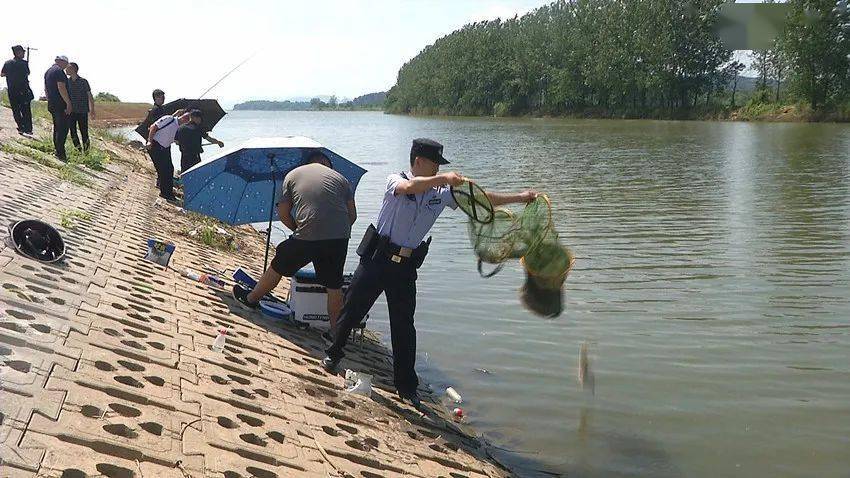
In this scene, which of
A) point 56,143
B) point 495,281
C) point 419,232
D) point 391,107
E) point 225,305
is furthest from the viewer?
point 391,107

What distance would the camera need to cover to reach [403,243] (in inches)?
232

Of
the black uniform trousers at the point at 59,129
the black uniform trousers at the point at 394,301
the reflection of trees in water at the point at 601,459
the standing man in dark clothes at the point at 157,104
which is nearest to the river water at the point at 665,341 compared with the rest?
the reflection of trees in water at the point at 601,459

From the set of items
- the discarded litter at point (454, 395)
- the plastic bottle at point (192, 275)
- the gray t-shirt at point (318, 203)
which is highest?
the gray t-shirt at point (318, 203)

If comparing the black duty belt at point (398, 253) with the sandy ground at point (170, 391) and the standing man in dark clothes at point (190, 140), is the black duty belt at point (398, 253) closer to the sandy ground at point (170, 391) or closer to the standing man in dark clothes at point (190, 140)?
the sandy ground at point (170, 391)

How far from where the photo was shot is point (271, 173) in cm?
857

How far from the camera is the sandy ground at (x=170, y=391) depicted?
4.00 m

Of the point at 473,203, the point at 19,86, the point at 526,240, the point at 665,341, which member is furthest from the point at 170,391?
the point at 19,86

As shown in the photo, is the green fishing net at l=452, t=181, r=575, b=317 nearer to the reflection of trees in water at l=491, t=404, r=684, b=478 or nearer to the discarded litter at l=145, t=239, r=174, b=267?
the reflection of trees in water at l=491, t=404, r=684, b=478

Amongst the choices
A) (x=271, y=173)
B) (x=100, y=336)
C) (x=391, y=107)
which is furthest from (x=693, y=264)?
(x=391, y=107)

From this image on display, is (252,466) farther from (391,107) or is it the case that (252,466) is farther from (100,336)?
(391,107)

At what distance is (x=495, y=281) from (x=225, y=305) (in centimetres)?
466

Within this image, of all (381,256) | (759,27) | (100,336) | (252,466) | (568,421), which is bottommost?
(568,421)

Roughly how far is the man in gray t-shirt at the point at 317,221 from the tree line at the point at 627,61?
62522 mm

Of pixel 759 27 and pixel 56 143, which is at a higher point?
pixel 759 27
